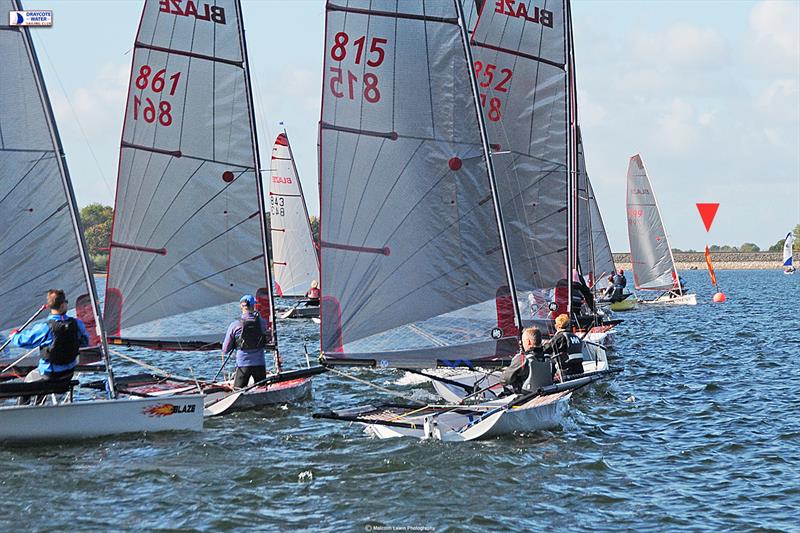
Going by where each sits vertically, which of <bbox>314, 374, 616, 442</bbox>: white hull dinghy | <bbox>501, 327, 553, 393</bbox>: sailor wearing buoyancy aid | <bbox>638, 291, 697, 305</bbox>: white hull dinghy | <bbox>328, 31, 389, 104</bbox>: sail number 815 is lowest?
<bbox>314, 374, 616, 442</bbox>: white hull dinghy

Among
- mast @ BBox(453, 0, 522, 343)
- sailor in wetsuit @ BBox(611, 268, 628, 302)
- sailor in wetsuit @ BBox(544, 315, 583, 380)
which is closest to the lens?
mast @ BBox(453, 0, 522, 343)

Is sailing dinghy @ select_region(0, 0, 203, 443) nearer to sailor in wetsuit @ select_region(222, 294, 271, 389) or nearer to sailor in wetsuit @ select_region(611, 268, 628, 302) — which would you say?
sailor in wetsuit @ select_region(222, 294, 271, 389)

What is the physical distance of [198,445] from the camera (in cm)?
1388

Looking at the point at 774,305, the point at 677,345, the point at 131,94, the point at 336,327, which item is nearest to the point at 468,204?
the point at 336,327

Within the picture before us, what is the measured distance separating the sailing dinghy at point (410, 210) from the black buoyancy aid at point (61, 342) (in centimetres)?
331

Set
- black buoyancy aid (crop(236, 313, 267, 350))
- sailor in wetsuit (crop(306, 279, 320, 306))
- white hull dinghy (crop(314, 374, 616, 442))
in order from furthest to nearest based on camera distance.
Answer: sailor in wetsuit (crop(306, 279, 320, 306)) < black buoyancy aid (crop(236, 313, 267, 350)) < white hull dinghy (crop(314, 374, 616, 442))

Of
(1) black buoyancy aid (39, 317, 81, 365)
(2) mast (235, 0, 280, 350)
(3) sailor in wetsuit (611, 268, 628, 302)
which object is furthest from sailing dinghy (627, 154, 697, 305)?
Answer: (1) black buoyancy aid (39, 317, 81, 365)

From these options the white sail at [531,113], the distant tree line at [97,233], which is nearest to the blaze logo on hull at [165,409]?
the white sail at [531,113]

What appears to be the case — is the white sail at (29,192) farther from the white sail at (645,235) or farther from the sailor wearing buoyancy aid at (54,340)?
the white sail at (645,235)

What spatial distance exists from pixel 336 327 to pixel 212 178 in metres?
4.84

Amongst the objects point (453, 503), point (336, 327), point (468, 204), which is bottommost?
point (453, 503)

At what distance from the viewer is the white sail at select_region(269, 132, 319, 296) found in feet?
134

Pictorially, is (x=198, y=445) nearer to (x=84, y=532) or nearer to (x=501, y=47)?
(x=84, y=532)

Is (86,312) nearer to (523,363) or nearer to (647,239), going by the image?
(523,363)
